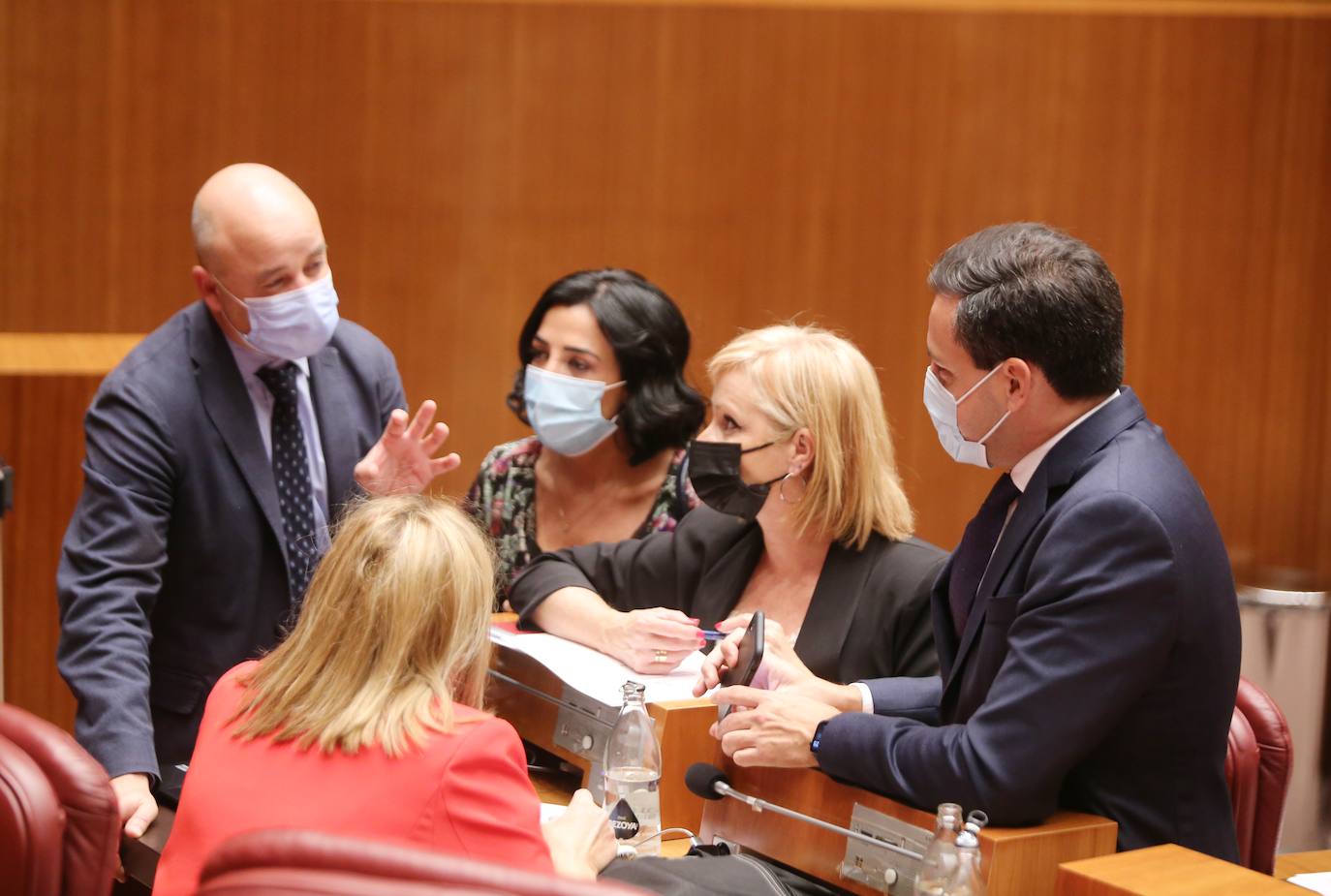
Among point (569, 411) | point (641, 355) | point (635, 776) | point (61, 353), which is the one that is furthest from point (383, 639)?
point (61, 353)

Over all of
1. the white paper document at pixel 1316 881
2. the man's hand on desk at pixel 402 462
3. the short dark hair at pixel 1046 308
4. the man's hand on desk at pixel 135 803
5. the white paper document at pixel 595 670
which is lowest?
the man's hand on desk at pixel 135 803

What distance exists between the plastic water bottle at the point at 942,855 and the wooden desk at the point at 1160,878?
0.42 feet

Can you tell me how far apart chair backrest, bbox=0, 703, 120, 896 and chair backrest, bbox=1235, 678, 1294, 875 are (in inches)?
67.3

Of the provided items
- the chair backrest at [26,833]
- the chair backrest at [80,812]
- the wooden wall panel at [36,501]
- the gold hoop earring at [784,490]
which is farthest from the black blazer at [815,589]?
the wooden wall panel at [36,501]

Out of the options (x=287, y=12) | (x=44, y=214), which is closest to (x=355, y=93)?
(x=287, y=12)

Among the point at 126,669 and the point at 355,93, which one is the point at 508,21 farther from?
the point at 126,669

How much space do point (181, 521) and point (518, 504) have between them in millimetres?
857

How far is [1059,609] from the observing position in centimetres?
173

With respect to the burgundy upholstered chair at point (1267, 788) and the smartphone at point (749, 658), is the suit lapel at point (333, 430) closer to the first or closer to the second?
the smartphone at point (749, 658)

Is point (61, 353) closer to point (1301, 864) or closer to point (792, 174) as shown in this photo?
point (792, 174)

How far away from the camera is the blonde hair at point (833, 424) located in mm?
2662

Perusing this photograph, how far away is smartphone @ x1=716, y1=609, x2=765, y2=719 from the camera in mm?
2133

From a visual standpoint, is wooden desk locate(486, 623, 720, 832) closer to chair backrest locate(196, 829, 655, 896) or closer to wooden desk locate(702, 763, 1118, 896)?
wooden desk locate(702, 763, 1118, 896)

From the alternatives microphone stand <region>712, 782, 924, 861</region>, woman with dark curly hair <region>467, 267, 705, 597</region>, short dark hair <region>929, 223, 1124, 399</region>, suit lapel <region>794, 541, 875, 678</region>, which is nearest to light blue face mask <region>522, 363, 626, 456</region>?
woman with dark curly hair <region>467, 267, 705, 597</region>
